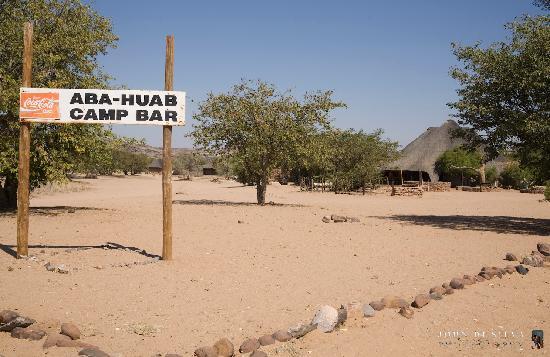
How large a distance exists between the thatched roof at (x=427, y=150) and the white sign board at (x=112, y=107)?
5579 centimetres

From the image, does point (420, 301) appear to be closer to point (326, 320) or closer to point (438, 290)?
point (438, 290)

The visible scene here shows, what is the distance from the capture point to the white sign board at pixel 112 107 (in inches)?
363

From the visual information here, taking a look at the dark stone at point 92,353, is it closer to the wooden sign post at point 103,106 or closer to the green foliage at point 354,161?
the wooden sign post at point 103,106

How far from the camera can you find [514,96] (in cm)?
1731

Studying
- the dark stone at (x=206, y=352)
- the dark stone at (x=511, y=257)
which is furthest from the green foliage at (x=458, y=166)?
the dark stone at (x=206, y=352)

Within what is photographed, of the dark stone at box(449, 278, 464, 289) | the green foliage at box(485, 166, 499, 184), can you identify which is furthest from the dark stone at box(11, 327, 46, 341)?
the green foliage at box(485, 166, 499, 184)

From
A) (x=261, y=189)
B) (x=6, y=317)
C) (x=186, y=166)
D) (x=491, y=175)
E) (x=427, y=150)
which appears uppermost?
(x=427, y=150)

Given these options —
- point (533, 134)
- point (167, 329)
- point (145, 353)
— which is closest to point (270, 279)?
point (167, 329)

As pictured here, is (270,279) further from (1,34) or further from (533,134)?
(1,34)

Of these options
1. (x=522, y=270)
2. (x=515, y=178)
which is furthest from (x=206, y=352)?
(x=515, y=178)

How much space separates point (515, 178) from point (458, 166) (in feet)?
23.1

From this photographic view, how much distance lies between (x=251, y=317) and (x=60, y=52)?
1521 cm

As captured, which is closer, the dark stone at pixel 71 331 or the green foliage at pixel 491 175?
the dark stone at pixel 71 331

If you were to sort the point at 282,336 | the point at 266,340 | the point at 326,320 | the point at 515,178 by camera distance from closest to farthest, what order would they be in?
the point at 266,340
the point at 282,336
the point at 326,320
the point at 515,178
